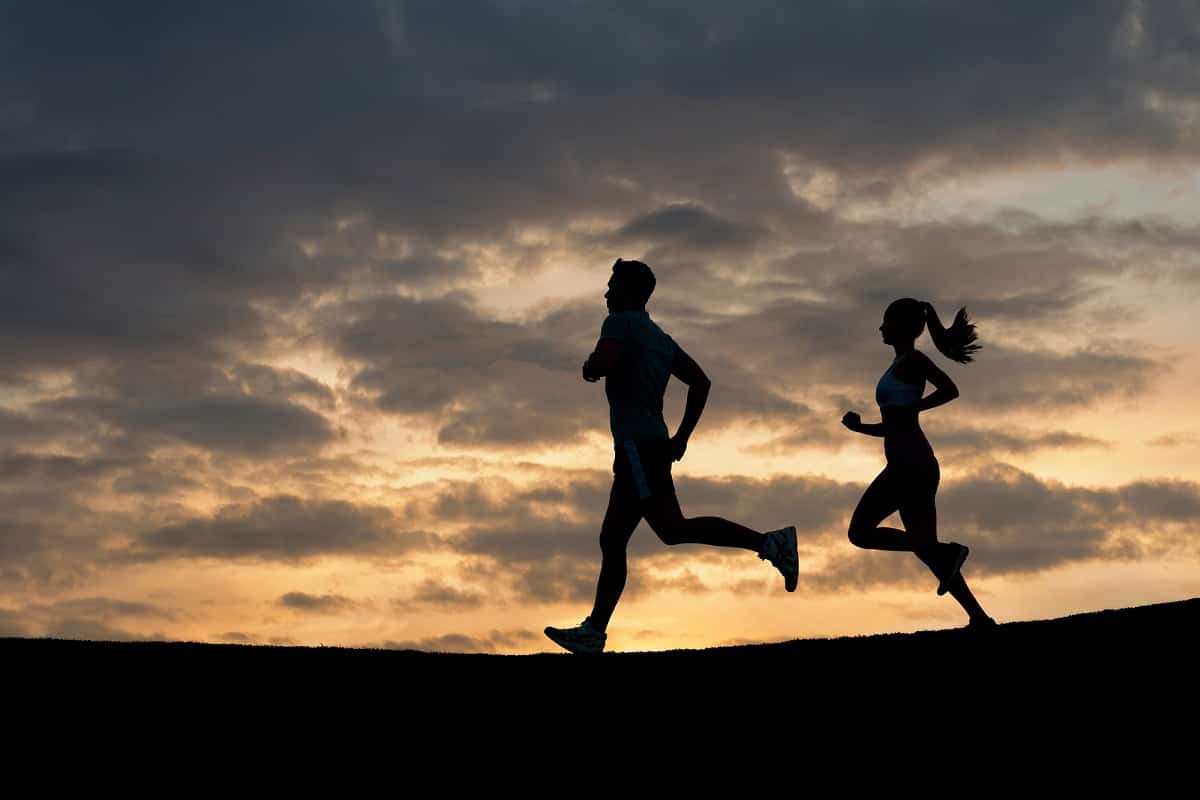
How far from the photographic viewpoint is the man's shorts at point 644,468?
34.2ft

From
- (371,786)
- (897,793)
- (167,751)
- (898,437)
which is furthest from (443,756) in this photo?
(898,437)

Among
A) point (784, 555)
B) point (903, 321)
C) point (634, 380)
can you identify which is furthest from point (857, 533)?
point (634, 380)

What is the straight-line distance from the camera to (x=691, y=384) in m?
10.9

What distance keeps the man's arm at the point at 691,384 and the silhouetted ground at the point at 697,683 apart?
1618 millimetres

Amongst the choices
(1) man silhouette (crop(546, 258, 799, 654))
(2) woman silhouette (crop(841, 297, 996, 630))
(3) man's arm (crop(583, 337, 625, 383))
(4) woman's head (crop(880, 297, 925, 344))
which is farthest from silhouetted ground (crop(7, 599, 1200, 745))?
(4) woman's head (crop(880, 297, 925, 344))

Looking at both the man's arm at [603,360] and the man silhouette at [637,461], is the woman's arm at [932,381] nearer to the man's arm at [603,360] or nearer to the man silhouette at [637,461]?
the man silhouette at [637,461]

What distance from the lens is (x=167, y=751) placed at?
8.27 meters

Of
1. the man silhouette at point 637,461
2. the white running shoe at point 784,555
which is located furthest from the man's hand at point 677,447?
the white running shoe at point 784,555

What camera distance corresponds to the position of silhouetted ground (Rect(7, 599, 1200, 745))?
858 cm

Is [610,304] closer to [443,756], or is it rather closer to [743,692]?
[743,692]

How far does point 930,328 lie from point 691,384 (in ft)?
6.80

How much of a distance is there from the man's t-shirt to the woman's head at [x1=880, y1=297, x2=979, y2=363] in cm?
199

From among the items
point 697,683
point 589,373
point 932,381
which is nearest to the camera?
point 697,683

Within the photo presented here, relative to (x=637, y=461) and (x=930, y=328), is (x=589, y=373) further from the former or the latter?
→ (x=930, y=328)
